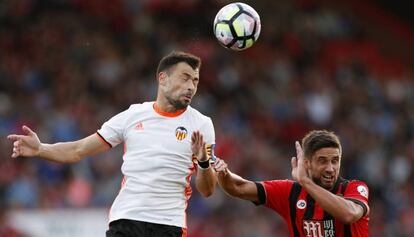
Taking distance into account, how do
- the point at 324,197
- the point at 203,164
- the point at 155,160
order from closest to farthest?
the point at 324,197, the point at 203,164, the point at 155,160

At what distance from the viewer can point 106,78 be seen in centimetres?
1569

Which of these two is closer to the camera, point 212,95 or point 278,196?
point 278,196

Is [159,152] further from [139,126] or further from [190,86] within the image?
[190,86]

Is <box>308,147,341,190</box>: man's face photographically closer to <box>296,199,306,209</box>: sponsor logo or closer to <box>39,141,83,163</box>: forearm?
<box>296,199,306,209</box>: sponsor logo

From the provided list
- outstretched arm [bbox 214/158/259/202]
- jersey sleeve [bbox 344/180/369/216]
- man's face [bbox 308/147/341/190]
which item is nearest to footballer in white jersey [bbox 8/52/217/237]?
outstretched arm [bbox 214/158/259/202]

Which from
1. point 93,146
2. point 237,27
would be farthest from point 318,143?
point 93,146

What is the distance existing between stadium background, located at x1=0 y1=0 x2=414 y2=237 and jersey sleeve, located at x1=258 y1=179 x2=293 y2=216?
5.16 metres

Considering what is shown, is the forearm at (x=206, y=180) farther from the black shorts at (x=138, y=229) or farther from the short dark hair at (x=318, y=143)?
the short dark hair at (x=318, y=143)

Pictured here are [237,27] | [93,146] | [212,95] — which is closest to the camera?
[93,146]

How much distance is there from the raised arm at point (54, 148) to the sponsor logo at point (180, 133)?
0.57m

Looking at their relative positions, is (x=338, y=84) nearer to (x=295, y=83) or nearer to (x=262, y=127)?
(x=295, y=83)

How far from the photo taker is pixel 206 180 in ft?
23.9

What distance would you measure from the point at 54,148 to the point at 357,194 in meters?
2.34

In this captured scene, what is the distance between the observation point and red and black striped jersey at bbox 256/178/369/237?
7.25 m
